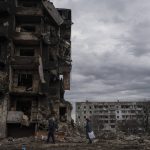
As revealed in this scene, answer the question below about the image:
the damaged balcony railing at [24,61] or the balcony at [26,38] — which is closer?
the damaged balcony railing at [24,61]

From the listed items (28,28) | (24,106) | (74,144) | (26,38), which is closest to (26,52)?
(26,38)

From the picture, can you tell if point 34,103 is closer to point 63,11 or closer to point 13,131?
point 13,131

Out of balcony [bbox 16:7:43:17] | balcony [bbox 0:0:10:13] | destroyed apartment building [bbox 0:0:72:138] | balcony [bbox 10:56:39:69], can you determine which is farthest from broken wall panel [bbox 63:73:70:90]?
balcony [bbox 0:0:10:13]

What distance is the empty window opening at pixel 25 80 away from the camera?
39938 mm

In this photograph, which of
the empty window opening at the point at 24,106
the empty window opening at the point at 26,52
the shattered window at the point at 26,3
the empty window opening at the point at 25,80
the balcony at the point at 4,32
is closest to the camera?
the balcony at the point at 4,32

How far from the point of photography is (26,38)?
132ft

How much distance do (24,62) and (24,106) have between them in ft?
16.2

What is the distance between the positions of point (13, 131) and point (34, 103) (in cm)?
378

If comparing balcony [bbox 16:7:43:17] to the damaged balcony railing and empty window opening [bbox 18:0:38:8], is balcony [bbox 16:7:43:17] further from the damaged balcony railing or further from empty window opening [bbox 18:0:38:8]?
the damaged balcony railing

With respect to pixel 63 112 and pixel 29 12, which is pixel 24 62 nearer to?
pixel 29 12

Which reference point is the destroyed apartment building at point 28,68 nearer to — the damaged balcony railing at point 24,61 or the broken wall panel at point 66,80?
the damaged balcony railing at point 24,61

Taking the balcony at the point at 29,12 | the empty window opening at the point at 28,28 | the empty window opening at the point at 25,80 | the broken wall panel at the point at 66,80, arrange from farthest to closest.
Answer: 1. the broken wall panel at the point at 66,80
2. the empty window opening at the point at 28,28
3. the balcony at the point at 29,12
4. the empty window opening at the point at 25,80

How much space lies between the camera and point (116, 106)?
467 ft

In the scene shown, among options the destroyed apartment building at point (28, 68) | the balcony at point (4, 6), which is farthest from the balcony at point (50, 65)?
the balcony at point (4, 6)
